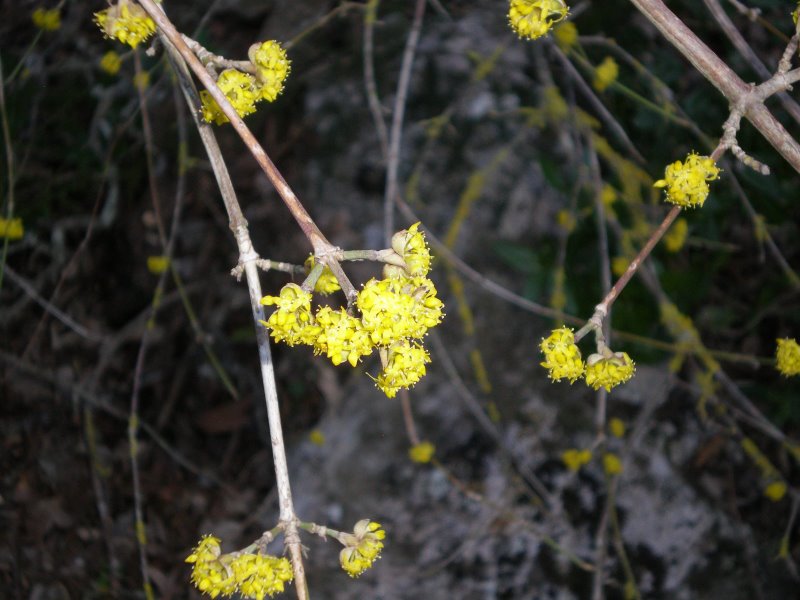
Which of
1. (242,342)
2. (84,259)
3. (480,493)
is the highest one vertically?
(84,259)

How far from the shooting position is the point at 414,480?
7.98ft

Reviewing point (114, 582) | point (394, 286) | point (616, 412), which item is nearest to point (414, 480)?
point (616, 412)

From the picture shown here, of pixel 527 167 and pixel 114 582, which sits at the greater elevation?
pixel 527 167

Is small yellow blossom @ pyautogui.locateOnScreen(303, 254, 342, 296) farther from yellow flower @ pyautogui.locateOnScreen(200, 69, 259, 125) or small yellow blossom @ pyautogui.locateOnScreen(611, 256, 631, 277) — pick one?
small yellow blossom @ pyautogui.locateOnScreen(611, 256, 631, 277)

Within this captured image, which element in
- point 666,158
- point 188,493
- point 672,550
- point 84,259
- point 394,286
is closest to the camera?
point 394,286

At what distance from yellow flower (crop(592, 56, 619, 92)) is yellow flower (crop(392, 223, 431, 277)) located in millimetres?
895

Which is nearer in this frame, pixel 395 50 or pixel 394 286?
pixel 394 286

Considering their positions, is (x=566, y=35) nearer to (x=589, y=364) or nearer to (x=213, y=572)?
(x=589, y=364)

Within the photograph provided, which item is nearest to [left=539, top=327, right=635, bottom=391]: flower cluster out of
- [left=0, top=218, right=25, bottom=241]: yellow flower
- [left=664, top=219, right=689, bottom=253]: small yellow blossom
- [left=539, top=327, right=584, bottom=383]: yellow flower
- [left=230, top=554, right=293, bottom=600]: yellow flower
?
[left=539, top=327, right=584, bottom=383]: yellow flower

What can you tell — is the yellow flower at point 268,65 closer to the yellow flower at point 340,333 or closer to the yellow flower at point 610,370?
the yellow flower at point 340,333

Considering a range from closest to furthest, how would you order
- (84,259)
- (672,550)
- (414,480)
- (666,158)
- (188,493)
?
1. (666,158)
2. (672,550)
3. (414,480)
4. (188,493)
5. (84,259)

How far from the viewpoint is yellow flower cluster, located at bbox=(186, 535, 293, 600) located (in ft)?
3.07

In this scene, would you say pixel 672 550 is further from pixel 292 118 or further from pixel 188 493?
pixel 292 118

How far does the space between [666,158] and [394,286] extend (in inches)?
50.1
